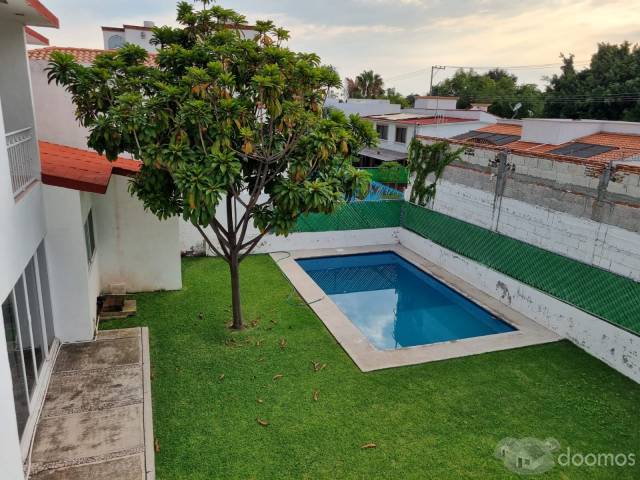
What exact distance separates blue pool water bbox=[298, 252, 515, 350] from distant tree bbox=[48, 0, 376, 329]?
4685 mm

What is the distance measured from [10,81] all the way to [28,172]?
1582 mm

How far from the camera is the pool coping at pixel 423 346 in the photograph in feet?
31.2

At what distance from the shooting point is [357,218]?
56.0ft

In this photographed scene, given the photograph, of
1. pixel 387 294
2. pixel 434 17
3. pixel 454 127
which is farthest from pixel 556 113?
pixel 387 294

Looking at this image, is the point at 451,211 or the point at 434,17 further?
the point at 434,17

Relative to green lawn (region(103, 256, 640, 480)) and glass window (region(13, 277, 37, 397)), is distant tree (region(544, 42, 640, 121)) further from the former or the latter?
glass window (region(13, 277, 37, 397))

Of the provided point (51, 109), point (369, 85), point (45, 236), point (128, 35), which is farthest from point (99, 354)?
point (369, 85)

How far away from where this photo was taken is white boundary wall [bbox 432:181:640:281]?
9.98 metres

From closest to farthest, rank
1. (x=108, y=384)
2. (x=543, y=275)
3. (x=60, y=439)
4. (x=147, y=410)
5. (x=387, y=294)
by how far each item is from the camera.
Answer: (x=60, y=439) < (x=147, y=410) < (x=108, y=384) < (x=543, y=275) < (x=387, y=294)

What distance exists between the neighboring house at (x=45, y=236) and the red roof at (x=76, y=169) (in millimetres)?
21

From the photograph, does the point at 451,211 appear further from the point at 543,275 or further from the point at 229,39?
the point at 229,39

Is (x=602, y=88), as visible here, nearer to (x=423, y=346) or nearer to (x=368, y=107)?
(x=368, y=107)

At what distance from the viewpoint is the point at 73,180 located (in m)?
7.71

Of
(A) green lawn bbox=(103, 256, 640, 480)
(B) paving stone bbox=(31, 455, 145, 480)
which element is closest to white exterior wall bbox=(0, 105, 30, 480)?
(B) paving stone bbox=(31, 455, 145, 480)
